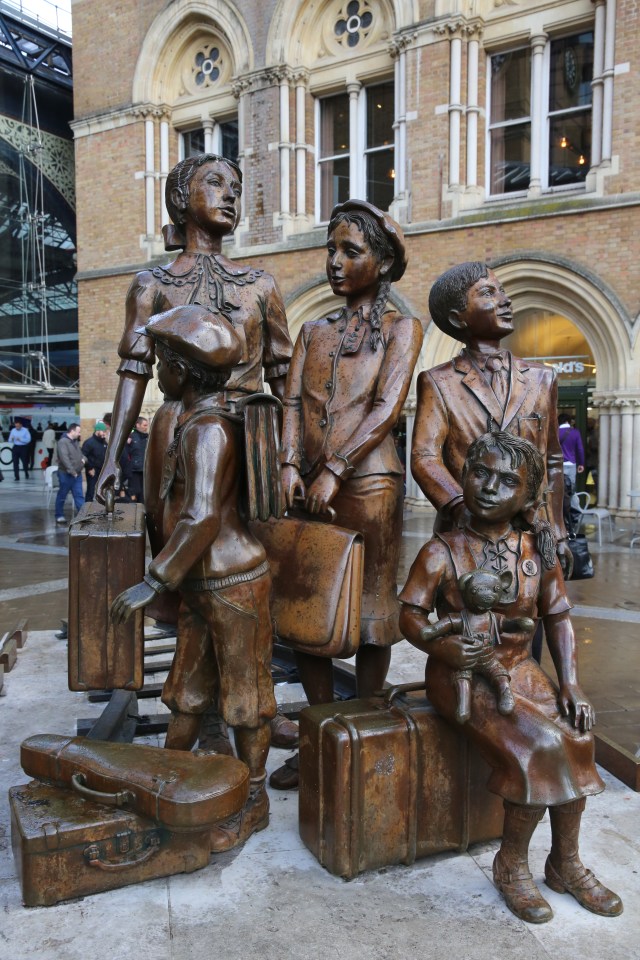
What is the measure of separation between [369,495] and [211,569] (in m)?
0.73

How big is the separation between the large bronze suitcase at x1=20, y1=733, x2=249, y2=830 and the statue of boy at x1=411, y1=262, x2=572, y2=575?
1.15 metres

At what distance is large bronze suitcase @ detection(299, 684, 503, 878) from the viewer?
2398 millimetres

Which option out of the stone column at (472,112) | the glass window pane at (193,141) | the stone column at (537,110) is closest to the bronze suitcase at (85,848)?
the stone column at (537,110)

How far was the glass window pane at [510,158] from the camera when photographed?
12258 millimetres

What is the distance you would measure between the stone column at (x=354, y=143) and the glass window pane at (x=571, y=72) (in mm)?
3218

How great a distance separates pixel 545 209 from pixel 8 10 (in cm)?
1477

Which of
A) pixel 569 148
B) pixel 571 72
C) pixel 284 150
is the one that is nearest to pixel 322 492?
pixel 569 148

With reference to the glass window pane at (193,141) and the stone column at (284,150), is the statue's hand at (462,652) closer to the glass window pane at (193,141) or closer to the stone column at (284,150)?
the stone column at (284,150)

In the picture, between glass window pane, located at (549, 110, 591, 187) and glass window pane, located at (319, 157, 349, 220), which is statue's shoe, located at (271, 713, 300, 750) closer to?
glass window pane, located at (549, 110, 591, 187)

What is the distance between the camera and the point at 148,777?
2.39m

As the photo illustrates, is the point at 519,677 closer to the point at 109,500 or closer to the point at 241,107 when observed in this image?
the point at 109,500

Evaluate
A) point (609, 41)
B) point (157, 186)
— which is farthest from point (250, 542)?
point (157, 186)

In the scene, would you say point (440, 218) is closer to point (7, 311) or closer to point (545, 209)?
point (545, 209)

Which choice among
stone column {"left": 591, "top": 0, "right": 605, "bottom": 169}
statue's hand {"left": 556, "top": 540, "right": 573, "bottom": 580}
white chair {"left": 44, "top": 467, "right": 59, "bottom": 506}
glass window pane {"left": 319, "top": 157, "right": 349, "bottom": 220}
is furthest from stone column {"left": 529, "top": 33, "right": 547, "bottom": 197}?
statue's hand {"left": 556, "top": 540, "right": 573, "bottom": 580}
